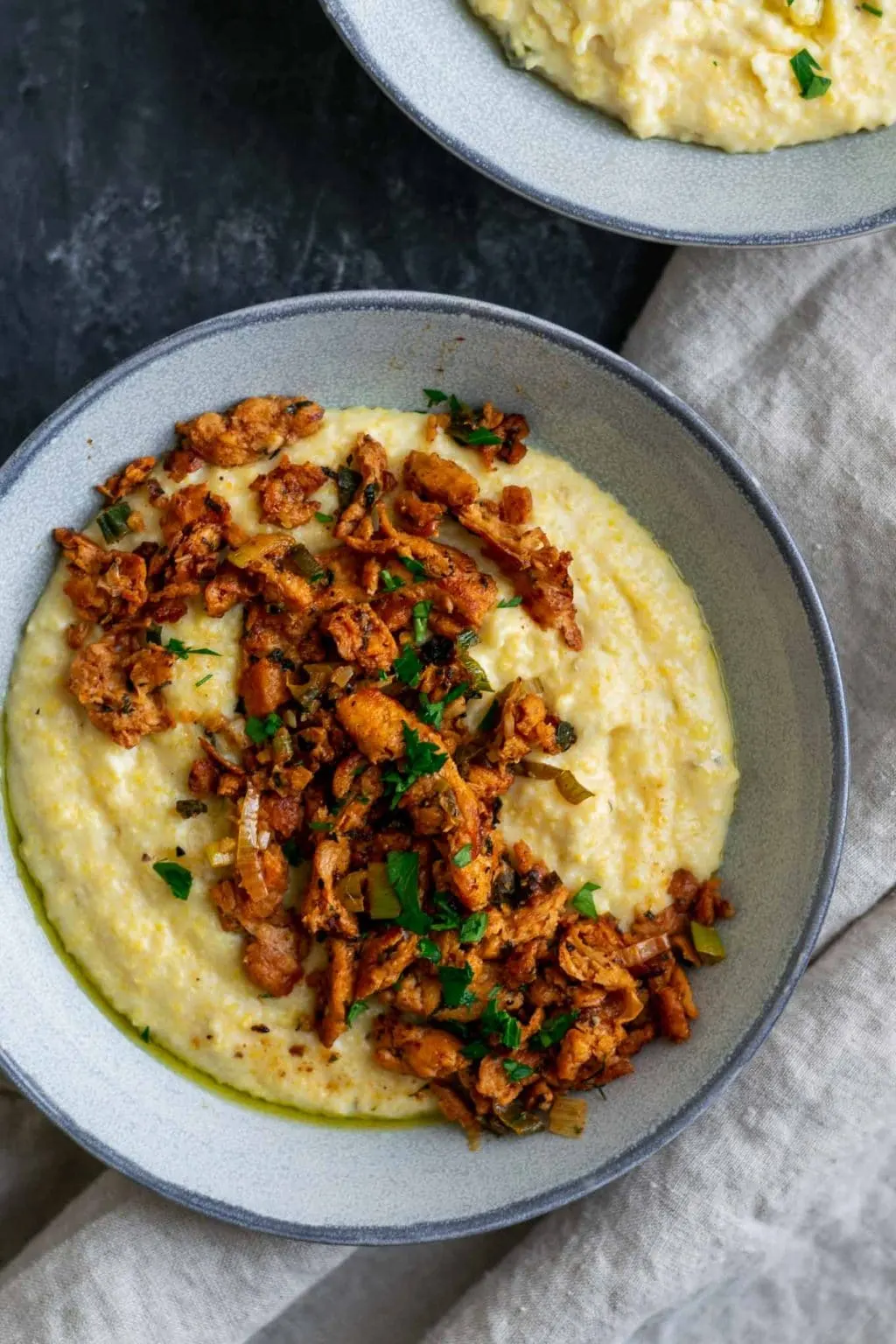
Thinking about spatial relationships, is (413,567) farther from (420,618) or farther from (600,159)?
(600,159)

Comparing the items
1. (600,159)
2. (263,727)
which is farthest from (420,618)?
(600,159)

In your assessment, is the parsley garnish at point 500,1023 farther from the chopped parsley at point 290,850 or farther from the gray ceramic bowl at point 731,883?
the chopped parsley at point 290,850

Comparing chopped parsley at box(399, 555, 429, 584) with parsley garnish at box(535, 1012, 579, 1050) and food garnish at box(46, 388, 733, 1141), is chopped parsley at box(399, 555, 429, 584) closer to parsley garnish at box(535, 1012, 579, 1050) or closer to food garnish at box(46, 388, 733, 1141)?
food garnish at box(46, 388, 733, 1141)

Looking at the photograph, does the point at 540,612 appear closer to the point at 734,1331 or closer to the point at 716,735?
the point at 716,735

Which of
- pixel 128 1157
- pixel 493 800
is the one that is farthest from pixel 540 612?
pixel 128 1157

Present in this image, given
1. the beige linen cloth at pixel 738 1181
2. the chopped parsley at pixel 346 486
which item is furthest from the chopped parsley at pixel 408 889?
the chopped parsley at pixel 346 486

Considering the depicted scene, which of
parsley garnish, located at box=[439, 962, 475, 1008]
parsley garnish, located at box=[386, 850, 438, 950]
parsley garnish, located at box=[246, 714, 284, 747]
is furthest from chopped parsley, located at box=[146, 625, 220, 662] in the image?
parsley garnish, located at box=[439, 962, 475, 1008]

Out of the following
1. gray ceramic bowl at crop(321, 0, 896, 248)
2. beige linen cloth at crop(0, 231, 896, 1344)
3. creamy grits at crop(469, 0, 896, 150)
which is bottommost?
beige linen cloth at crop(0, 231, 896, 1344)
